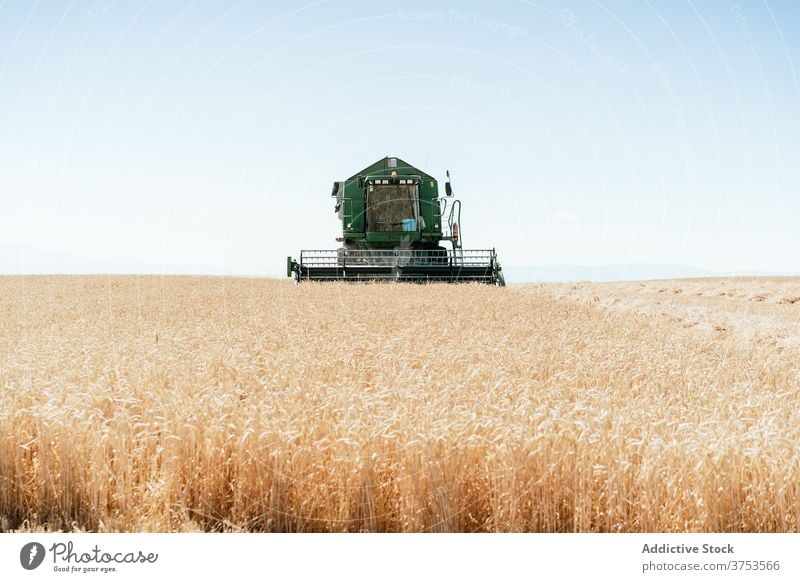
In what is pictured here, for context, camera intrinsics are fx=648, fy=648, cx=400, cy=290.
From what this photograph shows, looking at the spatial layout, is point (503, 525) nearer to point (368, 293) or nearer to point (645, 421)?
point (645, 421)

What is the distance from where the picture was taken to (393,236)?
2291 centimetres

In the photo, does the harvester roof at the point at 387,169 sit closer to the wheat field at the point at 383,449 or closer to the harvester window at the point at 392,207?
the harvester window at the point at 392,207

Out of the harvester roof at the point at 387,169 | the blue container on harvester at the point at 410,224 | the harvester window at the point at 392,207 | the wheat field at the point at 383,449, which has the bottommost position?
the wheat field at the point at 383,449

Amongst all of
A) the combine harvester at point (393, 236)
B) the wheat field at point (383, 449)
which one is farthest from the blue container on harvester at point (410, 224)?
the wheat field at point (383, 449)

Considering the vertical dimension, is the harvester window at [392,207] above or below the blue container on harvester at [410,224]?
above

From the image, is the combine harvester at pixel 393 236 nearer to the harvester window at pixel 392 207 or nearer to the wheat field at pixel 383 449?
the harvester window at pixel 392 207

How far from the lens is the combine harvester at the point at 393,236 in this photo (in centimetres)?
2264

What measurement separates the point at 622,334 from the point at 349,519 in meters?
7.21

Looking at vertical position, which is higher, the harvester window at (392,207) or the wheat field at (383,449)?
the harvester window at (392,207)

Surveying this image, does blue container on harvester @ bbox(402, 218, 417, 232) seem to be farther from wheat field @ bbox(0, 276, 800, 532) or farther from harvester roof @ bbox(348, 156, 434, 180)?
wheat field @ bbox(0, 276, 800, 532)

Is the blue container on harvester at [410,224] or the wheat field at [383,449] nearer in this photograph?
the wheat field at [383,449]

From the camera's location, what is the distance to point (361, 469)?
3.43 m

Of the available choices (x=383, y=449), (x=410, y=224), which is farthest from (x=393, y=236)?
(x=383, y=449)

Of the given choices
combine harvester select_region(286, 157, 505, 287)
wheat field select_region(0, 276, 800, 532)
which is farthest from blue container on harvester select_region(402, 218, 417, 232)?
wheat field select_region(0, 276, 800, 532)
